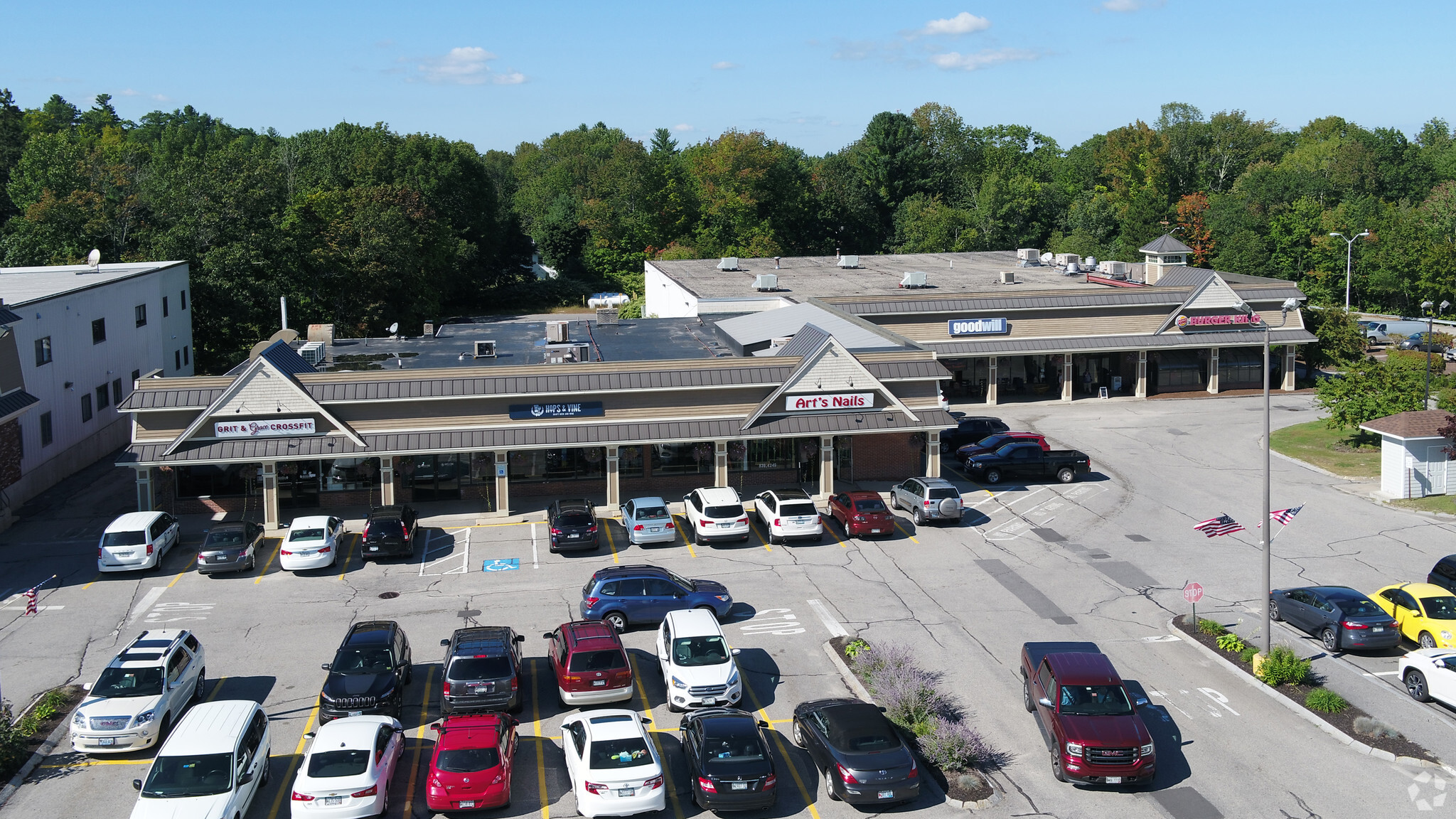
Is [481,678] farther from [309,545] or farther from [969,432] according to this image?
[969,432]

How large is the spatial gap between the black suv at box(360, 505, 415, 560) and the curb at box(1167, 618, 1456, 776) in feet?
78.4

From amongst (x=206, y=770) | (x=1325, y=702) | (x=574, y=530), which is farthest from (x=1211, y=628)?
(x=206, y=770)

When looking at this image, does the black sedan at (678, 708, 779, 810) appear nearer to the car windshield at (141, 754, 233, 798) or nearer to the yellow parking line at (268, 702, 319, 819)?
the yellow parking line at (268, 702, 319, 819)

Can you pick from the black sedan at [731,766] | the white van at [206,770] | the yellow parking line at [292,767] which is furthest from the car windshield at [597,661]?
the white van at [206,770]

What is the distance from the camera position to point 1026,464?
46.2 metres

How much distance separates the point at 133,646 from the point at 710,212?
88.4 m

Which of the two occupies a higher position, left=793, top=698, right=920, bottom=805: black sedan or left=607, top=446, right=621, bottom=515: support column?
left=607, top=446, right=621, bottom=515: support column

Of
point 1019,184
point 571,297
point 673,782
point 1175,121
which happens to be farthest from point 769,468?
point 1175,121

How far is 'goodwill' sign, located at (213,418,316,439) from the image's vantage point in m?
39.4

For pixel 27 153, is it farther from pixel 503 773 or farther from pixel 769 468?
pixel 503 773

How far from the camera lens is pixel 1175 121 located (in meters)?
145

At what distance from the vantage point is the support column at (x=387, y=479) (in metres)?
40.2

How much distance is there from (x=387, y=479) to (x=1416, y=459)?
38.8 metres

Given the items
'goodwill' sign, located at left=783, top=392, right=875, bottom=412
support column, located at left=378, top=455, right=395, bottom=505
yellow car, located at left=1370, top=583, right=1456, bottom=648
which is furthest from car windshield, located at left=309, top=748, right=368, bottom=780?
yellow car, located at left=1370, top=583, right=1456, bottom=648
